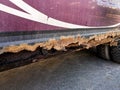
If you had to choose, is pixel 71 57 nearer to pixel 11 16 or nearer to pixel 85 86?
pixel 85 86

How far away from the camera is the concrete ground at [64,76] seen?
3.88m

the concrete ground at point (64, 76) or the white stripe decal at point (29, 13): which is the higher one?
the white stripe decal at point (29, 13)

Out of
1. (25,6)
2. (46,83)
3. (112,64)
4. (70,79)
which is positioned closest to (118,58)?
(112,64)

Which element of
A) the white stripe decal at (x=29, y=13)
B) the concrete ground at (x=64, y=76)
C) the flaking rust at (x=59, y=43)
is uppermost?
the white stripe decal at (x=29, y=13)

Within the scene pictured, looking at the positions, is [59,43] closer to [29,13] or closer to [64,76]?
[29,13]

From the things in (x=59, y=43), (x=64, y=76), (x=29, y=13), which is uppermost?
(x=29, y=13)

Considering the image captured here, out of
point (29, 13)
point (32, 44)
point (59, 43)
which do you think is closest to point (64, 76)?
point (59, 43)

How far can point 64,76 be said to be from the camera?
4.37 m

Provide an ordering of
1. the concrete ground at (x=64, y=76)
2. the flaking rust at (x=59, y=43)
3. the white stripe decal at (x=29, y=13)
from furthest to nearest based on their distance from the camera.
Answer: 1. the concrete ground at (x=64, y=76)
2. the flaking rust at (x=59, y=43)
3. the white stripe decal at (x=29, y=13)

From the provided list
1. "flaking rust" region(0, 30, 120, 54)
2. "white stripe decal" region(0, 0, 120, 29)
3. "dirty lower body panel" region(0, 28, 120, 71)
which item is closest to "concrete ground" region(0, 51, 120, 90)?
"flaking rust" region(0, 30, 120, 54)

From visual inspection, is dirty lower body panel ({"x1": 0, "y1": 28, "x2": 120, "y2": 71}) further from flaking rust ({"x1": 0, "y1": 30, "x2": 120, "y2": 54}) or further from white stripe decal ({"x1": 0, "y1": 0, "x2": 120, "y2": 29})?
white stripe decal ({"x1": 0, "y1": 0, "x2": 120, "y2": 29})

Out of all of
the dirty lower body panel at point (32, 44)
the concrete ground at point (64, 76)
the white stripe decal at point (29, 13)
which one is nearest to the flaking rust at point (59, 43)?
the dirty lower body panel at point (32, 44)

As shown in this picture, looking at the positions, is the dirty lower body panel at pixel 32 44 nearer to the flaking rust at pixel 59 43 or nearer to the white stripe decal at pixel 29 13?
the flaking rust at pixel 59 43

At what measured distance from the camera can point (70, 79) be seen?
4242 millimetres
